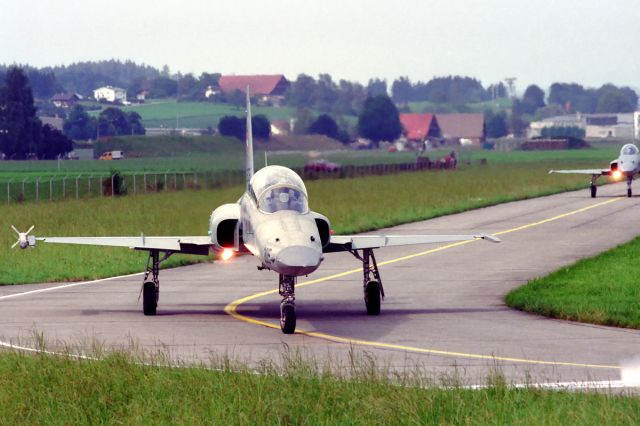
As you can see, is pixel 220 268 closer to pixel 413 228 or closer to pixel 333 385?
pixel 413 228

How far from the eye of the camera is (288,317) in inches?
836

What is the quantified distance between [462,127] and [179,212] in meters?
132

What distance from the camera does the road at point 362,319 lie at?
726 inches

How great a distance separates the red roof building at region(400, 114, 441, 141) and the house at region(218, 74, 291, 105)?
3101 cm

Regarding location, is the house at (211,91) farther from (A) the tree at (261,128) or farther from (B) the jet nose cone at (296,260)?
(B) the jet nose cone at (296,260)

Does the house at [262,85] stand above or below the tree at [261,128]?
above

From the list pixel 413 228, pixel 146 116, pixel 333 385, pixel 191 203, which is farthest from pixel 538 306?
pixel 146 116

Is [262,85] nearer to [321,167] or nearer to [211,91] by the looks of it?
[211,91]

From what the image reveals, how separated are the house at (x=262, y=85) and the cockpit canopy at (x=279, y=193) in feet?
272

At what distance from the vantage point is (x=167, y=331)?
21969mm

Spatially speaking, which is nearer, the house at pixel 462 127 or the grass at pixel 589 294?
the grass at pixel 589 294

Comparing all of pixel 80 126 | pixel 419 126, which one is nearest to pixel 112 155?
pixel 80 126

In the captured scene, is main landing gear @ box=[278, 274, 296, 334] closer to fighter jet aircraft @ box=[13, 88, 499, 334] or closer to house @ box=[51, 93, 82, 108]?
fighter jet aircraft @ box=[13, 88, 499, 334]

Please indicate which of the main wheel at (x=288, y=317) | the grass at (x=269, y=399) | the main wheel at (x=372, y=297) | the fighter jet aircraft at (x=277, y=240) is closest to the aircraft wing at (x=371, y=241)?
the fighter jet aircraft at (x=277, y=240)
